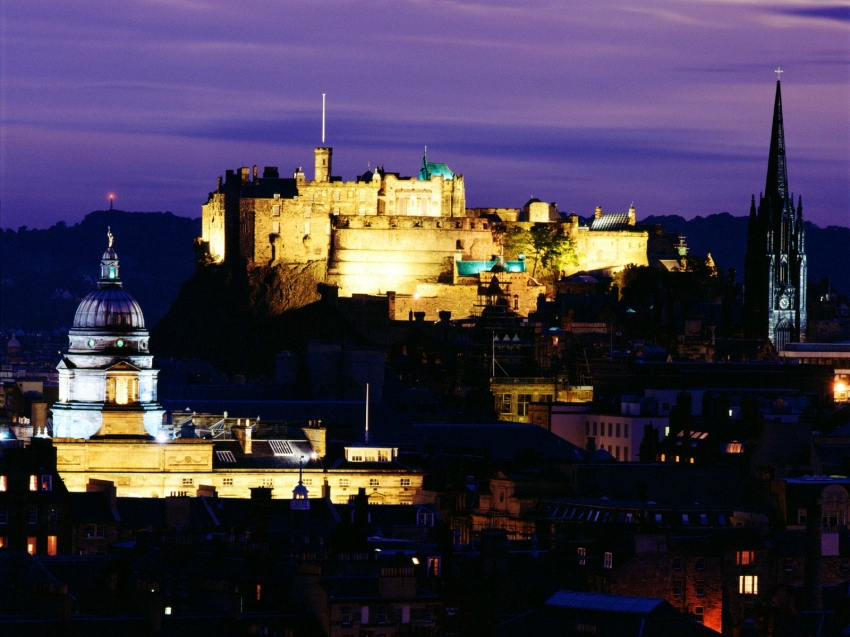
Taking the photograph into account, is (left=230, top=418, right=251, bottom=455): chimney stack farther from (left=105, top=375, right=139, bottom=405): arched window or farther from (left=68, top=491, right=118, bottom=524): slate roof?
(left=68, top=491, right=118, bottom=524): slate roof

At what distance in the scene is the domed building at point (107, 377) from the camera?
5748 inches

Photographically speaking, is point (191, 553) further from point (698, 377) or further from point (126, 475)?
point (698, 377)

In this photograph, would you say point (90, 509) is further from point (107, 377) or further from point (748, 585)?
point (748, 585)

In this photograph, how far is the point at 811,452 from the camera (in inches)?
5630

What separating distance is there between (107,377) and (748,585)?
44.9 metres

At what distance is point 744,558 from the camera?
111375mm

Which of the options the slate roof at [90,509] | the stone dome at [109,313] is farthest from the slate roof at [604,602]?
the stone dome at [109,313]

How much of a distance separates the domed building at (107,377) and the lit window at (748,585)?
140 feet

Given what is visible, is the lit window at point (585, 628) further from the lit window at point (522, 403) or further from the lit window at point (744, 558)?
the lit window at point (522, 403)

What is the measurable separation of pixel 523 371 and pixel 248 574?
334 feet

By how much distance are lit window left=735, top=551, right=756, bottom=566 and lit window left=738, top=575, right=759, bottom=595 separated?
1.99ft

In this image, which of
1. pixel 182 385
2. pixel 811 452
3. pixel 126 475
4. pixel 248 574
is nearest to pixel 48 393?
pixel 182 385

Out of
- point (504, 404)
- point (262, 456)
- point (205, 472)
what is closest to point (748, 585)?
point (205, 472)

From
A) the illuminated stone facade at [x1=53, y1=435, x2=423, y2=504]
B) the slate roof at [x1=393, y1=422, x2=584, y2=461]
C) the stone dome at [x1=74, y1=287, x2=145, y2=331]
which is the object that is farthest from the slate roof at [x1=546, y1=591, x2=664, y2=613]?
the slate roof at [x1=393, y1=422, x2=584, y2=461]
